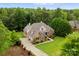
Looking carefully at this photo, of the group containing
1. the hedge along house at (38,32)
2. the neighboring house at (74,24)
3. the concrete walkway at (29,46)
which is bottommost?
the concrete walkway at (29,46)

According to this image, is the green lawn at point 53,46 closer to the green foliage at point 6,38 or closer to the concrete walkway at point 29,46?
the concrete walkway at point 29,46

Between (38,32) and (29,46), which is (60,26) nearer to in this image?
(38,32)

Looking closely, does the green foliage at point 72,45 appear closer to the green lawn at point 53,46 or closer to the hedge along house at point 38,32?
the green lawn at point 53,46

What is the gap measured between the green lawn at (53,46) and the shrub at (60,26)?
0.06 m

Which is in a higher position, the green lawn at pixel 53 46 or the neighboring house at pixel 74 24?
the neighboring house at pixel 74 24

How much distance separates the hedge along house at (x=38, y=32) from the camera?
19.4 feet

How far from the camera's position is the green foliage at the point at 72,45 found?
5.89m

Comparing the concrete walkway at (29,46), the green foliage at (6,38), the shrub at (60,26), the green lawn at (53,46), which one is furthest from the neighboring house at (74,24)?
the green foliage at (6,38)

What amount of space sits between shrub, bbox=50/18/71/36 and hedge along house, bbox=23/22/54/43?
0.17 feet

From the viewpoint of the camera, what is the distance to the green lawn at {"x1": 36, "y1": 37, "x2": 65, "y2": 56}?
5.90 m

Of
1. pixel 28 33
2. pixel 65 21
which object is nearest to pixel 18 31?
pixel 28 33

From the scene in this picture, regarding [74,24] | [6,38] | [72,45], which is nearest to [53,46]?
[72,45]

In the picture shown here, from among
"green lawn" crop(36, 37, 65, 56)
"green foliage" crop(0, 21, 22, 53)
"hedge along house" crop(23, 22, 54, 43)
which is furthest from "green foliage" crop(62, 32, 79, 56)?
"green foliage" crop(0, 21, 22, 53)

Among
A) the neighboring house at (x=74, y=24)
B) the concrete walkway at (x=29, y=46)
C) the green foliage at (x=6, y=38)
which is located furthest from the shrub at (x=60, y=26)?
the green foliage at (x=6, y=38)
